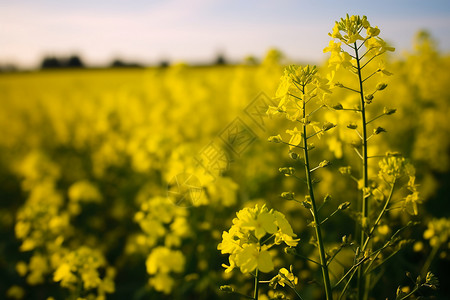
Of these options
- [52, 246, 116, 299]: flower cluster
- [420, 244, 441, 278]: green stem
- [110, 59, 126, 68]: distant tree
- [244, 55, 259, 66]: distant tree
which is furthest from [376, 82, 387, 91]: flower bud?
[110, 59, 126, 68]: distant tree

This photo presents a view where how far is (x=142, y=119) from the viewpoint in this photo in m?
7.11

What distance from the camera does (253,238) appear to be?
142 cm

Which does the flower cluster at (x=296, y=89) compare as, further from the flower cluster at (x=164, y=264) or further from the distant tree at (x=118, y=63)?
the distant tree at (x=118, y=63)

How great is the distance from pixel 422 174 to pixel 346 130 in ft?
11.3

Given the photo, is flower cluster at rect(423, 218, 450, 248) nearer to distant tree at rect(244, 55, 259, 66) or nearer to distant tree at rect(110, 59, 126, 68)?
distant tree at rect(244, 55, 259, 66)

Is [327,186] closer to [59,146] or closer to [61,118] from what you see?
[59,146]

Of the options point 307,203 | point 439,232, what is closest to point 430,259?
point 439,232

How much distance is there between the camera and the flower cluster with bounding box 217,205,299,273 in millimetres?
1309

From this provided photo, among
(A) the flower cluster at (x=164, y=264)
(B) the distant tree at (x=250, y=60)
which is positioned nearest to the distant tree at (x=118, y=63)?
(B) the distant tree at (x=250, y=60)

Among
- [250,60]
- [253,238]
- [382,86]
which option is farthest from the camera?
[250,60]

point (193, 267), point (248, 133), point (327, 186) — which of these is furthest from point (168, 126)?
point (193, 267)

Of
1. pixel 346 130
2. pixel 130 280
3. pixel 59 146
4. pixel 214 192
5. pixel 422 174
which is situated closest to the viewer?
pixel 346 130

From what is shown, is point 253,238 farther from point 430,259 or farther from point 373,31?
point 430,259

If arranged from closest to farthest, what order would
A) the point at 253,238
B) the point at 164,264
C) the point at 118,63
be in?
the point at 253,238 → the point at 164,264 → the point at 118,63
